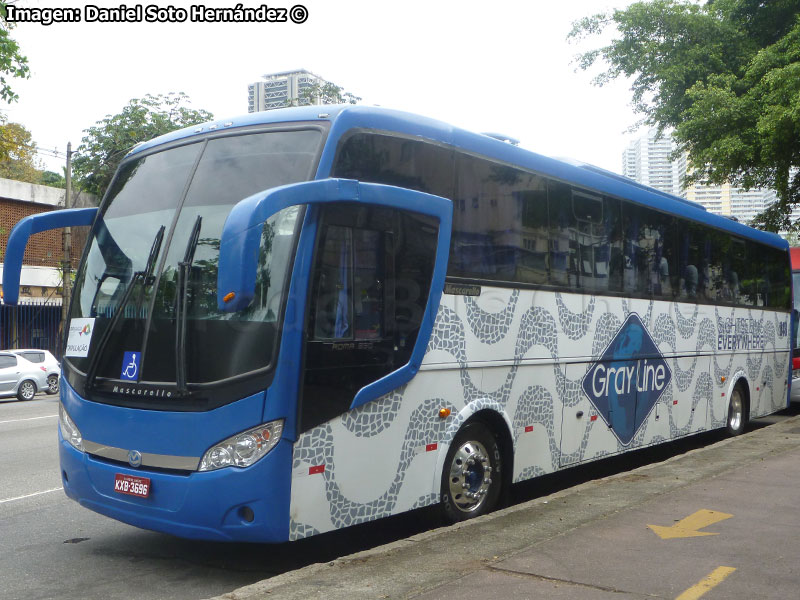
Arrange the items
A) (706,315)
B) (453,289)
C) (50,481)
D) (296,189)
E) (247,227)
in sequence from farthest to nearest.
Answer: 1. (706,315)
2. (50,481)
3. (453,289)
4. (296,189)
5. (247,227)

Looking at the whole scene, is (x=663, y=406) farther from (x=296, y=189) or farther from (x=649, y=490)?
(x=296, y=189)

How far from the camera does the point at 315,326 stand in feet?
18.3

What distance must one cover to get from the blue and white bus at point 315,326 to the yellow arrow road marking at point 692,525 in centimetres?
158

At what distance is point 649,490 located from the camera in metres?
7.90

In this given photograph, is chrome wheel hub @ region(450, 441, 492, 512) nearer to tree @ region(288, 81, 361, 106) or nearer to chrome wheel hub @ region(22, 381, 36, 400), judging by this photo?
chrome wheel hub @ region(22, 381, 36, 400)

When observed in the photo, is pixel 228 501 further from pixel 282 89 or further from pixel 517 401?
pixel 282 89

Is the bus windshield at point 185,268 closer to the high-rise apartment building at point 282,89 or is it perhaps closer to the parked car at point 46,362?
the parked car at point 46,362

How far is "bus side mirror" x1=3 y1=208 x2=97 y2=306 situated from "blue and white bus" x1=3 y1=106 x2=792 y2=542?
0.02 m

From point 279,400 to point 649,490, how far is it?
4135 mm

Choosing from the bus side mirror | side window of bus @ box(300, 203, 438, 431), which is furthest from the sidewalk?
the bus side mirror

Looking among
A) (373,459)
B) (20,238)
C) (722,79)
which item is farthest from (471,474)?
(722,79)

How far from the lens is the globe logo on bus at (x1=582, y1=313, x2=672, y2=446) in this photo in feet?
30.3

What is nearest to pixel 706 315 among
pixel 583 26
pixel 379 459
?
pixel 379 459

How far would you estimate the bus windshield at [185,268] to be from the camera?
548cm
